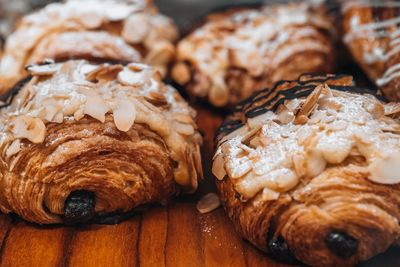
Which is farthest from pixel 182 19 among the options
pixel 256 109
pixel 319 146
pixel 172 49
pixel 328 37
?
pixel 319 146

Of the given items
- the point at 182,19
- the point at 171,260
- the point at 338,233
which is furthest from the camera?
the point at 182,19

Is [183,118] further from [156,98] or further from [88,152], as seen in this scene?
[88,152]

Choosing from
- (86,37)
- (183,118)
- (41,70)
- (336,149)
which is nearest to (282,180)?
(336,149)

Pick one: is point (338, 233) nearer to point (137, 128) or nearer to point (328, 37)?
point (137, 128)

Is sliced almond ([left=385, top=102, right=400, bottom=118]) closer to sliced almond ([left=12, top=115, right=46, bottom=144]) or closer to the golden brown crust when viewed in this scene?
the golden brown crust

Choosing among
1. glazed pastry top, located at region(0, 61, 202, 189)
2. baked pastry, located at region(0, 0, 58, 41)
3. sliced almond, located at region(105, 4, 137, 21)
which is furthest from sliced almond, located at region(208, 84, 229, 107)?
baked pastry, located at region(0, 0, 58, 41)

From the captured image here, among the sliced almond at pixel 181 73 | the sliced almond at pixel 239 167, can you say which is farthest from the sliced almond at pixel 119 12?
the sliced almond at pixel 239 167
